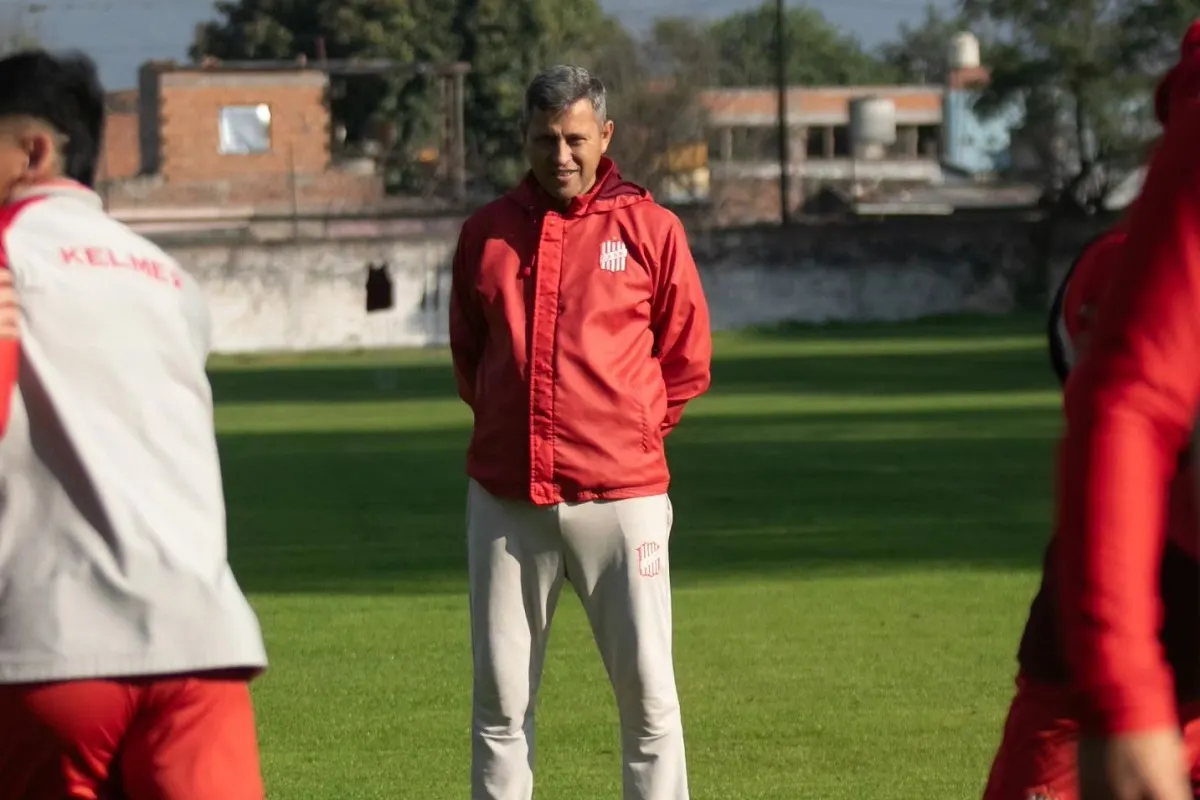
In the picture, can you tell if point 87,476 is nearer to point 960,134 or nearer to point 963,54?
point 963,54

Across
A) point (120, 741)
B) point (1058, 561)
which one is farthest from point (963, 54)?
point (1058, 561)

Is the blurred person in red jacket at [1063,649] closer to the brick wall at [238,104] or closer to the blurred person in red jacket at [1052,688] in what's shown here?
the blurred person in red jacket at [1052,688]

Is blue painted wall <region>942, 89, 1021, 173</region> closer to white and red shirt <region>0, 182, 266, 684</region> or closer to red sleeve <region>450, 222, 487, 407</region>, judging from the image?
red sleeve <region>450, 222, 487, 407</region>

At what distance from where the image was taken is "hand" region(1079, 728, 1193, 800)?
251 centimetres

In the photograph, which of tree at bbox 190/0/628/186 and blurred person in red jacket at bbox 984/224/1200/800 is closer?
blurred person in red jacket at bbox 984/224/1200/800

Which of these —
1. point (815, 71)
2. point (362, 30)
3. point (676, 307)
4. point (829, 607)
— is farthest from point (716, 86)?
point (676, 307)

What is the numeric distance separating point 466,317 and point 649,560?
2.83 ft

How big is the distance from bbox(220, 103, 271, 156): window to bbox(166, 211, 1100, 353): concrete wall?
2729 cm

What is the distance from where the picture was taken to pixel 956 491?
18359 mm

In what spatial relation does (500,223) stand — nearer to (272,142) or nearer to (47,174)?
(47,174)

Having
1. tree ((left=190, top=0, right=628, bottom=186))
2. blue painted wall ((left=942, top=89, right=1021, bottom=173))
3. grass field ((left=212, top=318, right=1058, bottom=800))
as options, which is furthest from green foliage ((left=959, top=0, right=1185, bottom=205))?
blue painted wall ((left=942, top=89, right=1021, bottom=173))

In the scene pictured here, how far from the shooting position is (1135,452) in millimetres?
2561

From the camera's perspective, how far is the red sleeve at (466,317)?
6203 mm

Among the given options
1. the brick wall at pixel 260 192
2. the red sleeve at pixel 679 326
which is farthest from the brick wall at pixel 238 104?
the red sleeve at pixel 679 326
